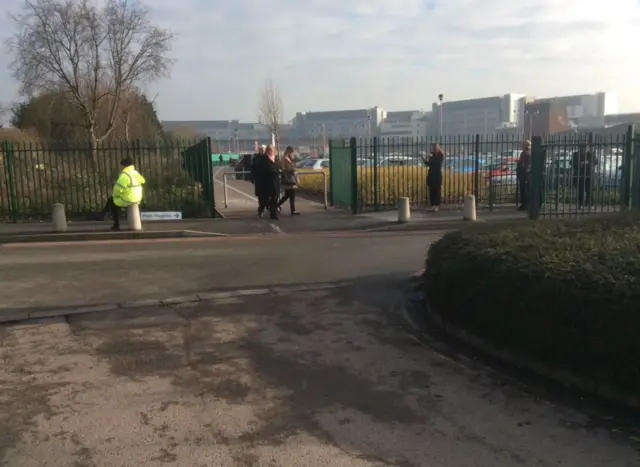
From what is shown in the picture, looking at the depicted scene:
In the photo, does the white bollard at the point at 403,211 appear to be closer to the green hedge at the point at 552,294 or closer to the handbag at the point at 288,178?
the handbag at the point at 288,178

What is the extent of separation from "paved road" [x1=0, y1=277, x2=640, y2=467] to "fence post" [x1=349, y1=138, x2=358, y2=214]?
31.7 ft

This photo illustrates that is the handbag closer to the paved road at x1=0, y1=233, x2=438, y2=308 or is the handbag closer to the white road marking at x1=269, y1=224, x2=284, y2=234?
the white road marking at x1=269, y1=224, x2=284, y2=234

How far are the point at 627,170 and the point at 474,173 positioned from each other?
13.4 ft

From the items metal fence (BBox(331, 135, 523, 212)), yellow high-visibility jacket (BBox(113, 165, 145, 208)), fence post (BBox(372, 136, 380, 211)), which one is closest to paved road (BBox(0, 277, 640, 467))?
yellow high-visibility jacket (BBox(113, 165, 145, 208))

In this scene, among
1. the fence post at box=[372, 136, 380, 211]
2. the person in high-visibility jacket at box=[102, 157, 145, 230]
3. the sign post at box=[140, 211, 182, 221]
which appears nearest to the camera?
the person in high-visibility jacket at box=[102, 157, 145, 230]

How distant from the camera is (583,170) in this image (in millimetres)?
14703

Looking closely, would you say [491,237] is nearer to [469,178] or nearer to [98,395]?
[98,395]

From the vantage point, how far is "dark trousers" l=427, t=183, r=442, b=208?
52.7 ft

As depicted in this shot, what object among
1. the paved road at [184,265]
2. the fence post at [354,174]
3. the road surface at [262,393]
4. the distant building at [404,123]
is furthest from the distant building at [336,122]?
the road surface at [262,393]

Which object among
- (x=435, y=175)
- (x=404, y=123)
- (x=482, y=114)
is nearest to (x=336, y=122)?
(x=404, y=123)

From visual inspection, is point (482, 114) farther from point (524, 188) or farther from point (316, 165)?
point (524, 188)

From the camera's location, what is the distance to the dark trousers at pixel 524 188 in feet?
53.1

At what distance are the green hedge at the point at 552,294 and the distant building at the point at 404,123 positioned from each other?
84.2 m

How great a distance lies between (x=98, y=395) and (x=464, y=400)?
9.45ft
